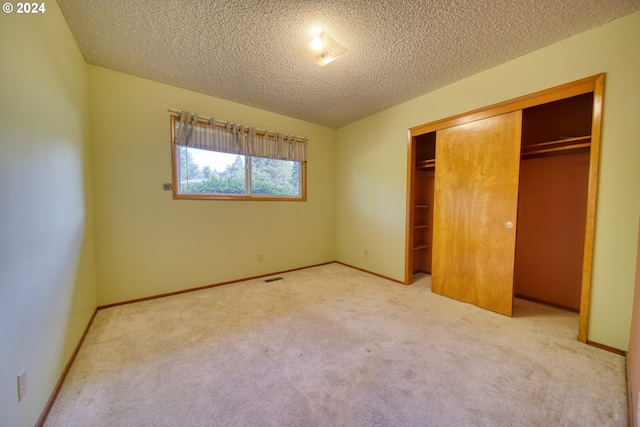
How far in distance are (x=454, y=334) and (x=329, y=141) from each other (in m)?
3.50

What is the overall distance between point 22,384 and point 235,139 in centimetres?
281

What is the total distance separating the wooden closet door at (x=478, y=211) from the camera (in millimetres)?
2285

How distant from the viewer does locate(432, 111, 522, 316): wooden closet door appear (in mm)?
2285

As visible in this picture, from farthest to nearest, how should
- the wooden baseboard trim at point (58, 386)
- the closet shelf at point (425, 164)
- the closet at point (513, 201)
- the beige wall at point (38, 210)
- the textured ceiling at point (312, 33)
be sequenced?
the closet shelf at point (425, 164)
the closet at point (513, 201)
the textured ceiling at point (312, 33)
the wooden baseboard trim at point (58, 386)
the beige wall at point (38, 210)

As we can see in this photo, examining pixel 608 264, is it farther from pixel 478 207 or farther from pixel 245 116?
pixel 245 116

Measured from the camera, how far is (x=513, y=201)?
2.25 m

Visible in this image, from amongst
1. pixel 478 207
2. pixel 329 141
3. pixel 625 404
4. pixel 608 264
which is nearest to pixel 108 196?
pixel 329 141

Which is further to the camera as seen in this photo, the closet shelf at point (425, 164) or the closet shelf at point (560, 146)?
the closet shelf at point (425, 164)

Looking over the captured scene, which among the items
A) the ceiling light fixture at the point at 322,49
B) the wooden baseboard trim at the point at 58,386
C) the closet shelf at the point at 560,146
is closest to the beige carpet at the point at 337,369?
the wooden baseboard trim at the point at 58,386

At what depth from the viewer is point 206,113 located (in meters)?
2.98

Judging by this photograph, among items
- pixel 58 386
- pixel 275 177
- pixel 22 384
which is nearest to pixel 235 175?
pixel 275 177

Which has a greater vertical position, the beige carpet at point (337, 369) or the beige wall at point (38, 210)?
the beige wall at point (38, 210)

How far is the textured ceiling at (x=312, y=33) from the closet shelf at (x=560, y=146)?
0.88 metres

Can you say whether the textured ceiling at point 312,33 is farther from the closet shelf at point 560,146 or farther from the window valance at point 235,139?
the closet shelf at point 560,146
